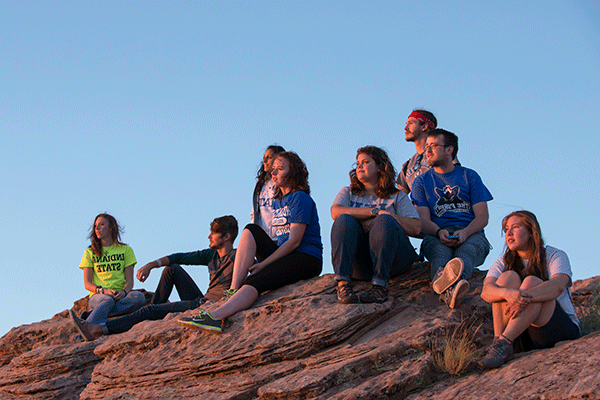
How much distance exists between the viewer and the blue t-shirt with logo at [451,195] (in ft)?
22.7

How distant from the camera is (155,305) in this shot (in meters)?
8.21

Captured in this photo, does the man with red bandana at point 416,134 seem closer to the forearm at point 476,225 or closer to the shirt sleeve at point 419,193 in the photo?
the shirt sleeve at point 419,193

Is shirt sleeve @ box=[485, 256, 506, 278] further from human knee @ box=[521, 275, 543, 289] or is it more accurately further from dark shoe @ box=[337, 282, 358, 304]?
dark shoe @ box=[337, 282, 358, 304]

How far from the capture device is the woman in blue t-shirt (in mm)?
6828

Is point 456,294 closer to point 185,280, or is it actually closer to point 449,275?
point 449,275

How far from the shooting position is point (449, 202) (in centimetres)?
699

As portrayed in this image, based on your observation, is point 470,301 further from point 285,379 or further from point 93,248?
point 93,248

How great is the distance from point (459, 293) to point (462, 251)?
658 millimetres

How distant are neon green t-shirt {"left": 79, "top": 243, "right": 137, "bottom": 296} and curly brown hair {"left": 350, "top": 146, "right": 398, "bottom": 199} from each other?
153 inches

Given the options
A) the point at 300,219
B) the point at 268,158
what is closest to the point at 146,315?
the point at 268,158

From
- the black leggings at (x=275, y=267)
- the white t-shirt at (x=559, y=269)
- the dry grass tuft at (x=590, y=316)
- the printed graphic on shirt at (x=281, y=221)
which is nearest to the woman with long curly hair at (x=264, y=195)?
the printed graphic on shirt at (x=281, y=221)

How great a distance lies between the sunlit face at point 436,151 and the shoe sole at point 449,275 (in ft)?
5.61

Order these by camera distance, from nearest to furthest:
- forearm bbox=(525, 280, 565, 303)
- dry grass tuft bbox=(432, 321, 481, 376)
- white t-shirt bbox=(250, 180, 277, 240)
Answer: forearm bbox=(525, 280, 565, 303), dry grass tuft bbox=(432, 321, 481, 376), white t-shirt bbox=(250, 180, 277, 240)

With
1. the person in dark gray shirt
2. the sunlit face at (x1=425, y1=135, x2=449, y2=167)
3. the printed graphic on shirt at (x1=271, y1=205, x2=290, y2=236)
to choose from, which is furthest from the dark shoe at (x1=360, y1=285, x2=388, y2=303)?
the person in dark gray shirt
